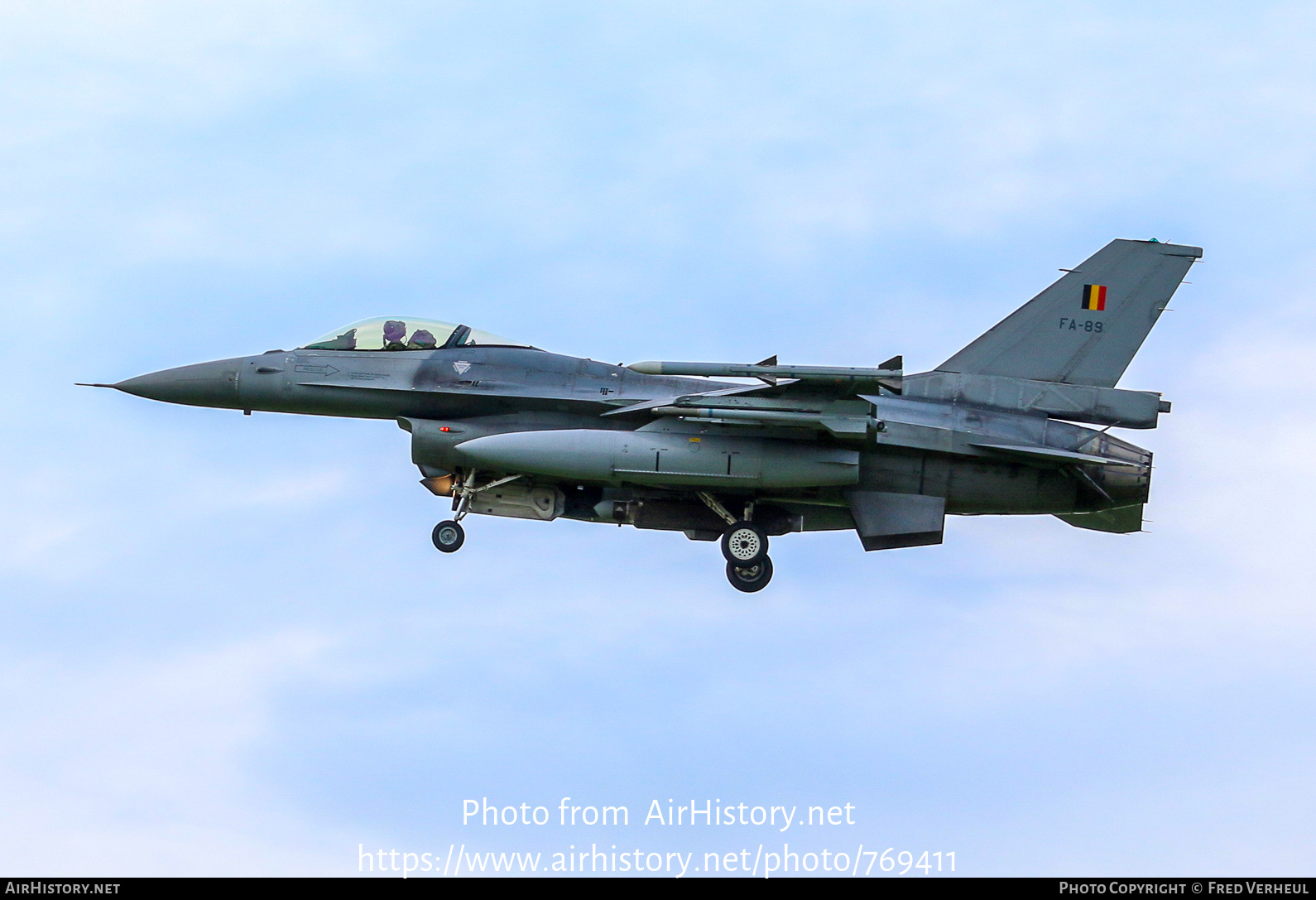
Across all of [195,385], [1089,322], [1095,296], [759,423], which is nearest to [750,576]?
[759,423]

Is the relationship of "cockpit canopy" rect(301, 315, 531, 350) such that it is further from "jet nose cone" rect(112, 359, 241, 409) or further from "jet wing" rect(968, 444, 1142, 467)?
"jet wing" rect(968, 444, 1142, 467)

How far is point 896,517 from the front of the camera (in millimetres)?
17781

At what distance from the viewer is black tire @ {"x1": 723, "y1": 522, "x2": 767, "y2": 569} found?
713 inches

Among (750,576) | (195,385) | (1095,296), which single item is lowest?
(750,576)

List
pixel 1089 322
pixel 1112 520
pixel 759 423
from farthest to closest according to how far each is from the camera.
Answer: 1. pixel 1112 520
2. pixel 1089 322
3. pixel 759 423

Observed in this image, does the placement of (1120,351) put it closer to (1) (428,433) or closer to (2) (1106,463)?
(2) (1106,463)

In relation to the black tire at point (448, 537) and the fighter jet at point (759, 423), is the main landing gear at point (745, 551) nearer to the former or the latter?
the fighter jet at point (759, 423)

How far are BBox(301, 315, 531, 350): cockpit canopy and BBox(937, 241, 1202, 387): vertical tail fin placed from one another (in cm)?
607

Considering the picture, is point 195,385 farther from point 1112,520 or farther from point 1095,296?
point 1112,520

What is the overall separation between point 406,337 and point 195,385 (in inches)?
112

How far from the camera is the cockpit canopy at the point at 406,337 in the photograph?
18.7 meters

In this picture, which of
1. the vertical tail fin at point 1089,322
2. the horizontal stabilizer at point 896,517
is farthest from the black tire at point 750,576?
the vertical tail fin at point 1089,322

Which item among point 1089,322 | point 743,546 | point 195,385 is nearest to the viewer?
point 743,546
